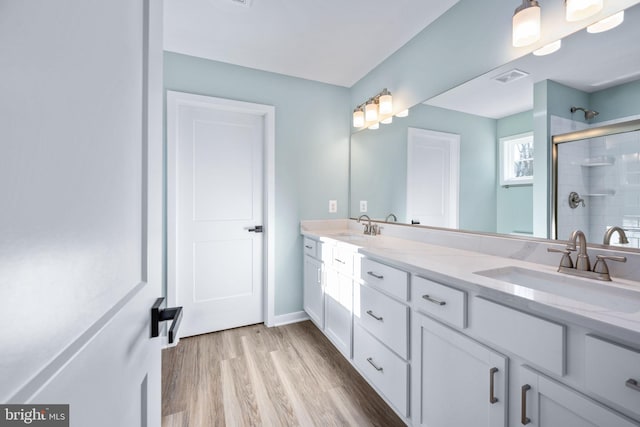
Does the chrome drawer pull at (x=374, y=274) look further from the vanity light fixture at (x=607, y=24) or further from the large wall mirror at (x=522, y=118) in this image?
the vanity light fixture at (x=607, y=24)

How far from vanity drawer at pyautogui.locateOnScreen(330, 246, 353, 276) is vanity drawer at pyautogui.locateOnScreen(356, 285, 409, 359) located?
16 centimetres

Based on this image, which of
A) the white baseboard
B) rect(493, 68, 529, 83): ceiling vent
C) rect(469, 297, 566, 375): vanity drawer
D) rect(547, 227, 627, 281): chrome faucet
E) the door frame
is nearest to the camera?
rect(469, 297, 566, 375): vanity drawer

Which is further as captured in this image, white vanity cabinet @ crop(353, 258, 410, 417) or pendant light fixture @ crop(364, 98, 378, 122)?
pendant light fixture @ crop(364, 98, 378, 122)

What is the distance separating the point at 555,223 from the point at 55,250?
5.28 feet

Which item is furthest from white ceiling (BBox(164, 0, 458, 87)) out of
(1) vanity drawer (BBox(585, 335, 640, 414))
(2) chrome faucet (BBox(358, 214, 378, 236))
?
(1) vanity drawer (BBox(585, 335, 640, 414))

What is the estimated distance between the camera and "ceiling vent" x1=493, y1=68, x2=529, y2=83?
1.33 metres

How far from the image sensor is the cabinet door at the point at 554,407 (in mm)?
663

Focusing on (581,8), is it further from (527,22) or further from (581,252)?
(581,252)

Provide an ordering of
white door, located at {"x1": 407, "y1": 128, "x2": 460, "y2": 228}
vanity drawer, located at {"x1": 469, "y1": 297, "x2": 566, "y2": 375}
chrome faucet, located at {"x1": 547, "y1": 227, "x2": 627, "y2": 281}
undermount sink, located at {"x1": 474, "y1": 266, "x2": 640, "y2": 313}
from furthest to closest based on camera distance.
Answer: white door, located at {"x1": 407, "y1": 128, "x2": 460, "y2": 228}
chrome faucet, located at {"x1": 547, "y1": 227, "x2": 627, "y2": 281}
undermount sink, located at {"x1": 474, "y1": 266, "x2": 640, "y2": 313}
vanity drawer, located at {"x1": 469, "y1": 297, "x2": 566, "y2": 375}

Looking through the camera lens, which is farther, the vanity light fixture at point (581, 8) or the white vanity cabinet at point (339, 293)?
the white vanity cabinet at point (339, 293)

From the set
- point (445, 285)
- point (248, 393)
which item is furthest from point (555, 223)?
point (248, 393)

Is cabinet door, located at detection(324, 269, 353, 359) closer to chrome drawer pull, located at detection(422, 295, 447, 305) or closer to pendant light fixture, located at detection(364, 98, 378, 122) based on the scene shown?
chrome drawer pull, located at detection(422, 295, 447, 305)

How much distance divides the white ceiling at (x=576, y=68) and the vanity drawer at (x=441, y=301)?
0.98 m

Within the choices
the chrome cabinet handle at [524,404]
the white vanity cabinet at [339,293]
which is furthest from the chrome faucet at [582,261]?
the white vanity cabinet at [339,293]
